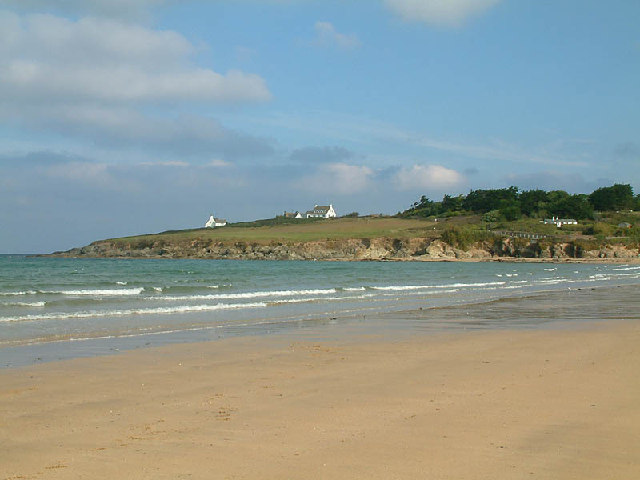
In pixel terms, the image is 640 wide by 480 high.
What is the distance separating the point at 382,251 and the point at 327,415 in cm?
9612

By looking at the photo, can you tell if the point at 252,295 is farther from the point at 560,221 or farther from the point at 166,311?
the point at 560,221

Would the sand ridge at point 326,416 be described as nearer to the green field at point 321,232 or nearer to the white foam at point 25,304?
the white foam at point 25,304

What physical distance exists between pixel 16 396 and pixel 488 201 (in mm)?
142660

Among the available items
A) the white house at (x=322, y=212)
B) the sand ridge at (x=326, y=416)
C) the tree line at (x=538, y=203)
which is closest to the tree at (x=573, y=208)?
the tree line at (x=538, y=203)

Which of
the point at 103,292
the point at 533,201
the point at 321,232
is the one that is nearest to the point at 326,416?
the point at 103,292

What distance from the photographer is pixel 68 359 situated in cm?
1144

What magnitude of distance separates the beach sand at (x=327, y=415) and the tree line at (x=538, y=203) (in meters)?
119

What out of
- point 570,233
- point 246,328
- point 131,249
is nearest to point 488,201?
point 570,233

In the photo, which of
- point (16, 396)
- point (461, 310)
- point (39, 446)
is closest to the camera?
point (39, 446)

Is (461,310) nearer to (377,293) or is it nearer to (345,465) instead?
(377,293)

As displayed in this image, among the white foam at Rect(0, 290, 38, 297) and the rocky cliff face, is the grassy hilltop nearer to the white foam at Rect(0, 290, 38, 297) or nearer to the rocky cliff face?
the rocky cliff face

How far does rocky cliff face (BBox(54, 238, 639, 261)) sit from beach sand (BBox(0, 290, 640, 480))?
284ft

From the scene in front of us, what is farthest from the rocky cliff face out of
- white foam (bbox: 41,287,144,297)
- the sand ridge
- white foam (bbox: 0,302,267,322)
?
the sand ridge

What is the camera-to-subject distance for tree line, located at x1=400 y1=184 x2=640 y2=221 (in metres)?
128
